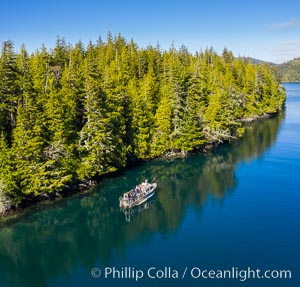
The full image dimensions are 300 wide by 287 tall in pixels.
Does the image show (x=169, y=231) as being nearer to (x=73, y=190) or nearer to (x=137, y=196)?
(x=137, y=196)

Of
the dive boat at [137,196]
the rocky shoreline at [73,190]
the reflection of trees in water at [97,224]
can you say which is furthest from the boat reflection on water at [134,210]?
the rocky shoreline at [73,190]

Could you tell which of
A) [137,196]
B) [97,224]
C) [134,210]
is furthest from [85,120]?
[97,224]

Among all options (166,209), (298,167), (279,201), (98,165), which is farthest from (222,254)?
(298,167)

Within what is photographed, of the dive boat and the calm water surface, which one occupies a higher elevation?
the dive boat

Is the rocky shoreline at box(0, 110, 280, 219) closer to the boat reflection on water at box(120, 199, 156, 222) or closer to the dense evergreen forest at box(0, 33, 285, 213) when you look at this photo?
the dense evergreen forest at box(0, 33, 285, 213)

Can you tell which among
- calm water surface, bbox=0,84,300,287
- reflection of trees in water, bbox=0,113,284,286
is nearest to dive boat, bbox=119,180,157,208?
calm water surface, bbox=0,84,300,287

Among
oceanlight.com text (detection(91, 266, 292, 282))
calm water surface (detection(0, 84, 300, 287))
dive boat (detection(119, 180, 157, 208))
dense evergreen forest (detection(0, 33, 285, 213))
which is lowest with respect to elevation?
oceanlight.com text (detection(91, 266, 292, 282))

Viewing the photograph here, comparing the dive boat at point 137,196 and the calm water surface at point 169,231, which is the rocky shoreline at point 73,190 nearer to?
the calm water surface at point 169,231
